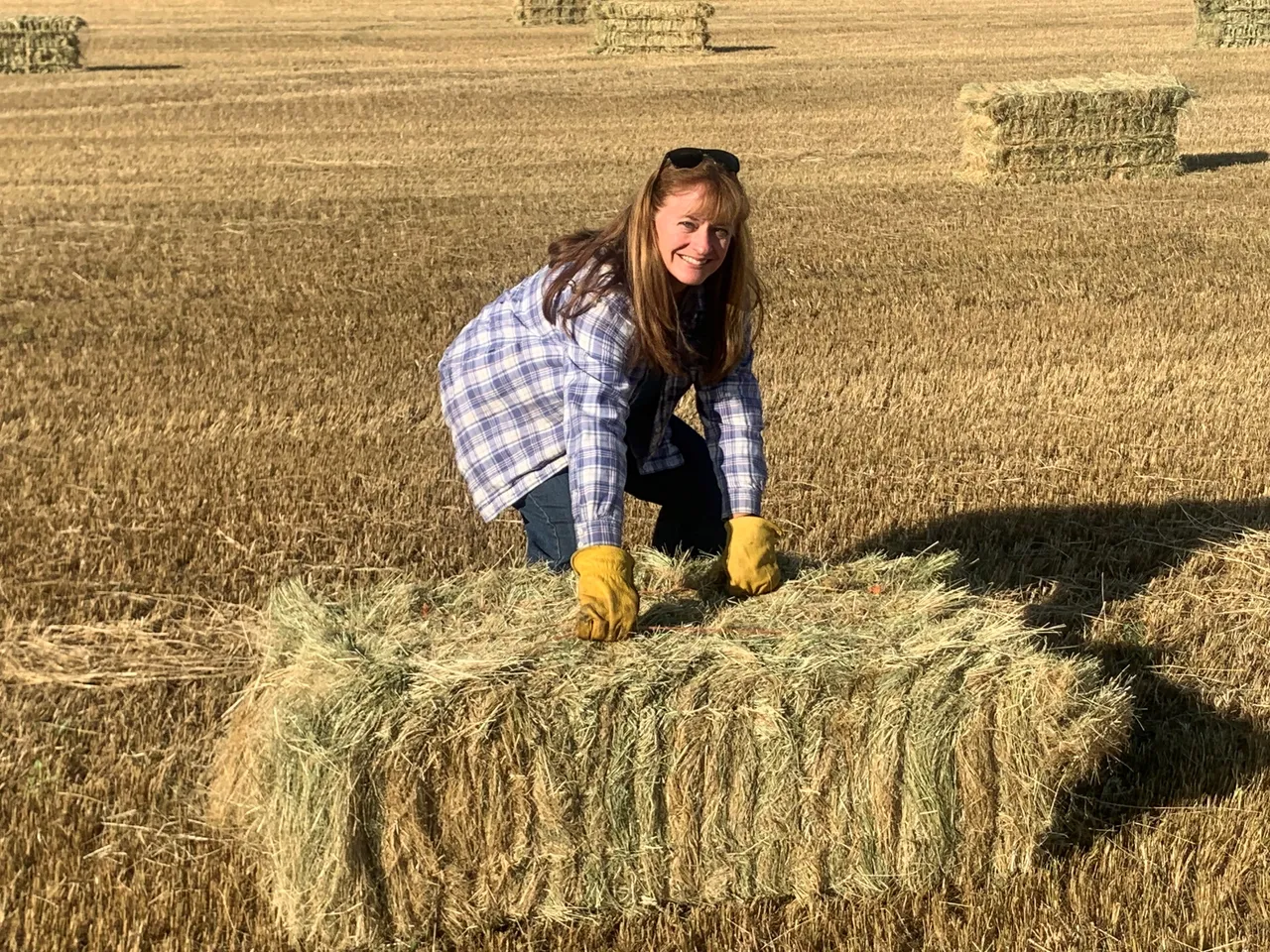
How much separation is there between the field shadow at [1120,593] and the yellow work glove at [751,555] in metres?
0.76

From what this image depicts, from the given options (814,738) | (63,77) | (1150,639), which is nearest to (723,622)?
(814,738)

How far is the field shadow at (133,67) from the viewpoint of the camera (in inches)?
1033

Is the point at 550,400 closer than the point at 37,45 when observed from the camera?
Yes

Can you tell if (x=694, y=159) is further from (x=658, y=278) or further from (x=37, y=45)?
(x=37, y=45)

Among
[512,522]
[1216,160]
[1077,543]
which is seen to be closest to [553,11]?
[1216,160]

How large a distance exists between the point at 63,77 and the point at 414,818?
2427 cm

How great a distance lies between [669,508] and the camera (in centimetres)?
471

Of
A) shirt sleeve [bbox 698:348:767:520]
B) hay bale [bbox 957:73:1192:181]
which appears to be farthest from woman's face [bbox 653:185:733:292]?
hay bale [bbox 957:73:1192:181]

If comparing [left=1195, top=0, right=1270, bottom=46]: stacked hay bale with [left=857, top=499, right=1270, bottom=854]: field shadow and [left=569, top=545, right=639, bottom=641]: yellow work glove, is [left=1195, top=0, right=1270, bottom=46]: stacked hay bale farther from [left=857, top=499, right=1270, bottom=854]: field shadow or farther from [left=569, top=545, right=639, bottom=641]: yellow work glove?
[left=569, top=545, right=639, bottom=641]: yellow work glove

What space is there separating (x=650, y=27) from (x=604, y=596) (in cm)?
2508

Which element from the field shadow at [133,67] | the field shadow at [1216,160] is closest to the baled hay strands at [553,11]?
the field shadow at [133,67]

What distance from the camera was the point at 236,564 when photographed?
5758mm

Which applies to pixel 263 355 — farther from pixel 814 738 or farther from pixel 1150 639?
pixel 814 738

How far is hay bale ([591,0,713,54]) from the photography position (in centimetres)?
2719
